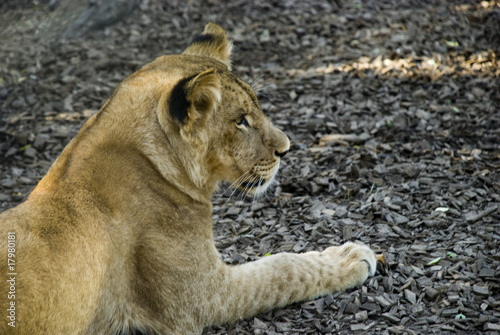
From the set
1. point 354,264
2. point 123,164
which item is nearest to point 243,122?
point 123,164

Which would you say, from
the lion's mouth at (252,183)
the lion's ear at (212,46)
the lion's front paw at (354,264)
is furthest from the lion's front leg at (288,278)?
the lion's ear at (212,46)

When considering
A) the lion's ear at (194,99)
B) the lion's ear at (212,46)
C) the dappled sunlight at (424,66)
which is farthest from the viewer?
the dappled sunlight at (424,66)

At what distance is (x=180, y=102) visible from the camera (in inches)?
147

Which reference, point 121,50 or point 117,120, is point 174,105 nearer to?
point 117,120

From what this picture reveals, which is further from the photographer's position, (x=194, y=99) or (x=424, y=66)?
(x=424, y=66)

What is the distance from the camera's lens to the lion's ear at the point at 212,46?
4.77 meters

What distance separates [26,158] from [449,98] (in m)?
5.79

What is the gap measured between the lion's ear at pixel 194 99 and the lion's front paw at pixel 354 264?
172cm

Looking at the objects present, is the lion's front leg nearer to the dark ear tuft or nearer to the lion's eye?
the lion's eye

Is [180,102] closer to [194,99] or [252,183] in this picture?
[194,99]

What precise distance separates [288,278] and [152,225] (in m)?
1.22

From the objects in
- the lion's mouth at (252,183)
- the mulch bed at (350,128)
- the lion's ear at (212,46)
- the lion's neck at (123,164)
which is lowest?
the mulch bed at (350,128)

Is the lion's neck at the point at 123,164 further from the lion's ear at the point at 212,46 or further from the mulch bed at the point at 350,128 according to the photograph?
the mulch bed at the point at 350,128

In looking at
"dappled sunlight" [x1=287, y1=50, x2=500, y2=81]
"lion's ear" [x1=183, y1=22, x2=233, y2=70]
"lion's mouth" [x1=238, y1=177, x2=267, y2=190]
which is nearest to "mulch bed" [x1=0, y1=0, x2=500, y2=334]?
"dappled sunlight" [x1=287, y1=50, x2=500, y2=81]
